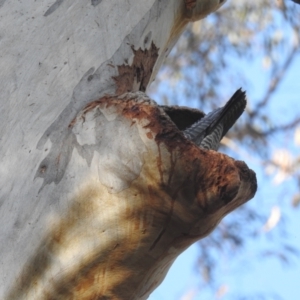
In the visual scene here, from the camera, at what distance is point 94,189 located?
0.94 metres

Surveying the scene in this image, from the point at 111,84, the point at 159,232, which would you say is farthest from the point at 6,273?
the point at 111,84

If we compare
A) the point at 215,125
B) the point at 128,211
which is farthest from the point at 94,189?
the point at 215,125

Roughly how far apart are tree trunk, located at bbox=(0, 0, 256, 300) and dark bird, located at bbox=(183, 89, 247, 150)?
19 cm

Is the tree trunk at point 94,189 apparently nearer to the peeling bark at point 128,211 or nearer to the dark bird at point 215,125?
the peeling bark at point 128,211

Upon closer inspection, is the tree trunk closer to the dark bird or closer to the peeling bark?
the peeling bark

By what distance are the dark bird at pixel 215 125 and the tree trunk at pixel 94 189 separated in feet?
0.64

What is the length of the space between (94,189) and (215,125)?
1.23 ft

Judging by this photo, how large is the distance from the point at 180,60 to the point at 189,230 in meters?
3.65

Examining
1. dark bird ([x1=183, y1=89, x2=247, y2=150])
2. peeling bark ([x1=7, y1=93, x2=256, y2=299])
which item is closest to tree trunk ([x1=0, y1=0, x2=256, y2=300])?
peeling bark ([x1=7, y1=93, x2=256, y2=299])

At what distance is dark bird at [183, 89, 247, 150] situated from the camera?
1.18 meters

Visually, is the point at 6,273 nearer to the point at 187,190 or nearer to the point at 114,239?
the point at 114,239

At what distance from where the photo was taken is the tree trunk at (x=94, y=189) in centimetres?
92

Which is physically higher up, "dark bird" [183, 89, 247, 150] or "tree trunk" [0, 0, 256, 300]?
"dark bird" [183, 89, 247, 150]

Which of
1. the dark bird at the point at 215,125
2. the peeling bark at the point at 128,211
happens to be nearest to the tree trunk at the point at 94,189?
the peeling bark at the point at 128,211
